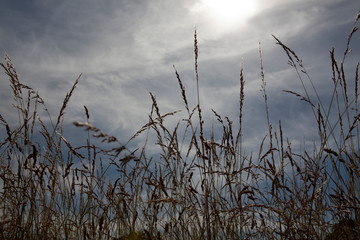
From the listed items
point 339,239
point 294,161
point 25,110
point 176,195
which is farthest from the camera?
point 25,110

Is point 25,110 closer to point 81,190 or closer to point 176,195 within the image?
point 81,190

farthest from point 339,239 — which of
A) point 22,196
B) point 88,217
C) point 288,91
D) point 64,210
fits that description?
point 22,196

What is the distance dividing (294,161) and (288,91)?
0.62 meters

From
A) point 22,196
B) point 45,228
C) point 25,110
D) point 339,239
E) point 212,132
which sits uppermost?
point 25,110

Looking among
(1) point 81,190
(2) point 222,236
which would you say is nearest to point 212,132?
(2) point 222,236

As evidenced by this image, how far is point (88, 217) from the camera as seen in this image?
9.80 ft

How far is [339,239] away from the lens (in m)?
2.44

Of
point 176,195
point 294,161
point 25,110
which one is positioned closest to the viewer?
point 176,195

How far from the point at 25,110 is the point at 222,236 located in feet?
6.80

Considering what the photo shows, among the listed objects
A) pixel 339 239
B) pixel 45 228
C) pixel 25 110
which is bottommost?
pixel 339 239

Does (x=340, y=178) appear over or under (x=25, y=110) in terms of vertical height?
under

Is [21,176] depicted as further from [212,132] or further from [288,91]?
[288,91]

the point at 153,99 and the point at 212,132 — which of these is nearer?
the point at 153,99

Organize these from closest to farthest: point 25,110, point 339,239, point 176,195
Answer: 1. point 339,239
2. point 176,195
3. point 25,110
